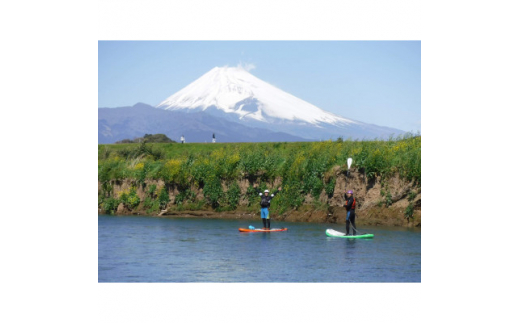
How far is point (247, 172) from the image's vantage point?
42844 millimetres

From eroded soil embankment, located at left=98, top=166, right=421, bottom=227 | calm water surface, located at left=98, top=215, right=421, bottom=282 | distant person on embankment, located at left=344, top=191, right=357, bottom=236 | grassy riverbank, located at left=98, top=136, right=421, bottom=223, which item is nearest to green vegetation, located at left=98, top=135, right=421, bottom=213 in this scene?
grassy riverbank, located at left=98, top=136, right=421, bottom=223

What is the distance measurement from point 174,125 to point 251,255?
121875 mm

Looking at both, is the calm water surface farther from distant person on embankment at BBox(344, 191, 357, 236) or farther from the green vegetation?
the green vegetation

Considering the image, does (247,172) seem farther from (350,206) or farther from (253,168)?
(350,206)

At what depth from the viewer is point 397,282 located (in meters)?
21.2

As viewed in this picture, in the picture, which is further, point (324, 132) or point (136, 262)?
point (324, 132)

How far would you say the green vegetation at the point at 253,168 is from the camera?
38.4 metres

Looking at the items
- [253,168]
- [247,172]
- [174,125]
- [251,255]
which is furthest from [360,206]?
[174,125]

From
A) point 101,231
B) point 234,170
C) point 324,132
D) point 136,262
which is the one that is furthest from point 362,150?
point 324,132

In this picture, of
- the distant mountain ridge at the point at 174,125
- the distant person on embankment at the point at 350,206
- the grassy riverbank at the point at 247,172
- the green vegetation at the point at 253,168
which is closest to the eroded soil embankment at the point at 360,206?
the grassy riverbank at the point at 247,172
